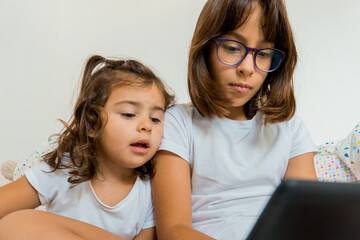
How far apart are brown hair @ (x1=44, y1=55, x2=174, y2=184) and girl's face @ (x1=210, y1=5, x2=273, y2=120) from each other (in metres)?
0.18

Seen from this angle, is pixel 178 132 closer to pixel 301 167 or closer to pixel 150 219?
pixel 150 219

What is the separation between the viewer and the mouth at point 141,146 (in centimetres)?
102

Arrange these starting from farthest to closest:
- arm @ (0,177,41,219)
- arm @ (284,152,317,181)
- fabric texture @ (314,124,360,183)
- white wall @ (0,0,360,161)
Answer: white wall @ (0,0,360,161)
fabric texture @ (314,124,360,183)
arm @ (284,152,317,181)
arm @ (0,177,41,219)

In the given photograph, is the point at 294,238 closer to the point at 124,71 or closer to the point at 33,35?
the point at 124,71

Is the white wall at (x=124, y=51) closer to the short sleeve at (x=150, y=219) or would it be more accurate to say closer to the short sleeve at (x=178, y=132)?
the short sleeve at (x=178, y=132)

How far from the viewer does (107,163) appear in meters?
1.10

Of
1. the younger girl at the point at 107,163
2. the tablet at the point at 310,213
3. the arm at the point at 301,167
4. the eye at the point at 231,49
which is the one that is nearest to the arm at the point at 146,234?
the younger girl at the point at 107,163

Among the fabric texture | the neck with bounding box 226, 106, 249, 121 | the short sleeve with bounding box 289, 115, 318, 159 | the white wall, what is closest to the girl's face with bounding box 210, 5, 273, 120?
the neck with bounding box 226, 106, 249, 121

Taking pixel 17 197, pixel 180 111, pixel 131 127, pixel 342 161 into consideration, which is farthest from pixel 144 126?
pixel 342 161

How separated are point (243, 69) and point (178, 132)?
25cm

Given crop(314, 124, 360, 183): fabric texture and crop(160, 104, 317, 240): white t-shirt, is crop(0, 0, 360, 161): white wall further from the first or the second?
crop(160, 104, 317, 240): white t-shirt

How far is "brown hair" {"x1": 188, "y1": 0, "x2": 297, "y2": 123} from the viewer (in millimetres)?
1022

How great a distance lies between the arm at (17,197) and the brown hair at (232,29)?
0.51 metres

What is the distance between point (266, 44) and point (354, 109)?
1253mm
